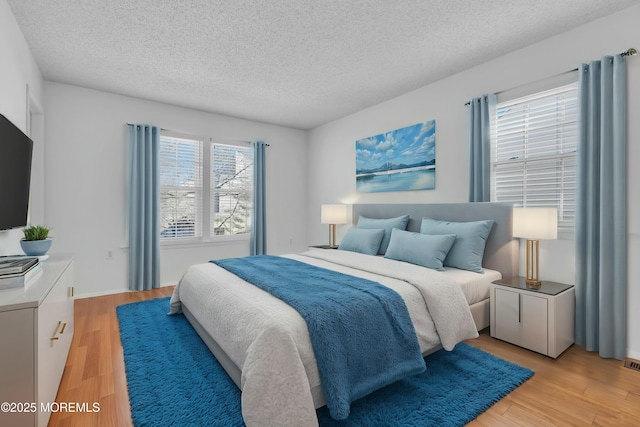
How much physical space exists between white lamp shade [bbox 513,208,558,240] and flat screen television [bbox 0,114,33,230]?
12.0 ft

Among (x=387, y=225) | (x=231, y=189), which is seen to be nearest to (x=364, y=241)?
(x=387, y=225)

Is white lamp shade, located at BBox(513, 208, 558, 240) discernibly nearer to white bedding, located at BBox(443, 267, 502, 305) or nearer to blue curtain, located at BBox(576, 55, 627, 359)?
blue curtain, located at BBox(576, 55, 627, 359)

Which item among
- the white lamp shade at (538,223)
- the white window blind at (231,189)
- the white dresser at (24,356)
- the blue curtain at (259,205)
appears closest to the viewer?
the white dresser at (24,356)

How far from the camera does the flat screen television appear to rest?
192 cm

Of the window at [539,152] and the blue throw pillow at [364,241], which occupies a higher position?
the window at [539,152]

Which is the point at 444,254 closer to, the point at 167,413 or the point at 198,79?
the point at 167,413

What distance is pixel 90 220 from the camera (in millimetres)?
3947

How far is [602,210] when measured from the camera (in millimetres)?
2354

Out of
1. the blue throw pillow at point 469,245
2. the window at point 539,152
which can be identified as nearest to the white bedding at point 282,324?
the blue throw pillow at point 469,245

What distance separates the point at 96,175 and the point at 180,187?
3.38 ft

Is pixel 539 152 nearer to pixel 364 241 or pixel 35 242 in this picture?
pixel 364 241

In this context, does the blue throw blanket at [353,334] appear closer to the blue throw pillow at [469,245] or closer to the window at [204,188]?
the blue throw pillow at [469,245]

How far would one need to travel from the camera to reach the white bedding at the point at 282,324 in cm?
142

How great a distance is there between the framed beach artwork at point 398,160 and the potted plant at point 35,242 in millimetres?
3648
